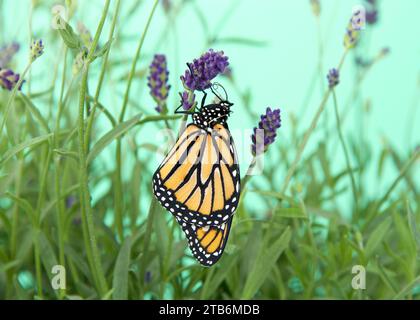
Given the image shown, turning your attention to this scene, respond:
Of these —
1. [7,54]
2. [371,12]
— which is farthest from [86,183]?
[371,12]

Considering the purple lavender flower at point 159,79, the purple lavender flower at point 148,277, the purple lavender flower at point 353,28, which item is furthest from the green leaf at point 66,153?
the purple lavender flower at point 353,28

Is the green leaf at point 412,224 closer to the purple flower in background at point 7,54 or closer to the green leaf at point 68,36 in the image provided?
the green leaf at point 68,36

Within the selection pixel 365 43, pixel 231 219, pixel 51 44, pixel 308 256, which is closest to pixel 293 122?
pixel 365 43

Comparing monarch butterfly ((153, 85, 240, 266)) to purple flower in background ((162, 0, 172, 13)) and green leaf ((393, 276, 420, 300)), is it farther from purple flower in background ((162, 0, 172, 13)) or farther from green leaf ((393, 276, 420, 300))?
purple flower in background ((162, 0, 172, 13))
